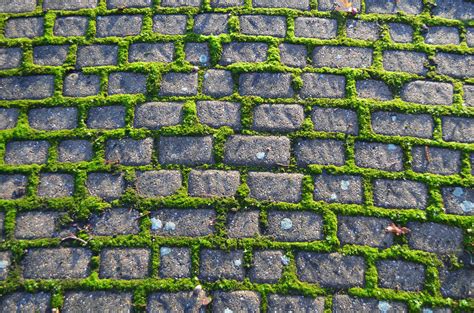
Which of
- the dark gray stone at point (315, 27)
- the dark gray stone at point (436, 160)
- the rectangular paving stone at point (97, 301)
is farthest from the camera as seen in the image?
the dark gray stone at point (315, 27)

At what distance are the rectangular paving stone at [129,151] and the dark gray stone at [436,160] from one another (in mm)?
1987

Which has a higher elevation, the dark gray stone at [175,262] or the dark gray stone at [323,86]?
the dark gray stone at [323,86]

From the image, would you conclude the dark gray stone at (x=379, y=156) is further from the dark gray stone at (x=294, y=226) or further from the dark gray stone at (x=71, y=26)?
the dark gray stone at (x=71, y=26)

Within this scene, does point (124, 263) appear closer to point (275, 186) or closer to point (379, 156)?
point (275, 186)

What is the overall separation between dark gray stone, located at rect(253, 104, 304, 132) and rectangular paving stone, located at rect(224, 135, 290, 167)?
9 cm

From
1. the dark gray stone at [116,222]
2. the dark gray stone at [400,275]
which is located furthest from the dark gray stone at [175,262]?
the dark gray stone at [400,275]

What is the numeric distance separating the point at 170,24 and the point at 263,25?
792mm

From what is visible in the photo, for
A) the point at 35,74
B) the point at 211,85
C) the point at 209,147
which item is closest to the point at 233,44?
the point at 211,85

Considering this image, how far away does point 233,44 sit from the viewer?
3846 millimetres

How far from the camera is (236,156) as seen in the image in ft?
11.3

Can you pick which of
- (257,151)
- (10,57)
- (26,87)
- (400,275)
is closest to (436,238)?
(400,275)

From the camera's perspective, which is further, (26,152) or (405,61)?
(405,61)

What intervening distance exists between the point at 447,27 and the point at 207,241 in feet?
8.86

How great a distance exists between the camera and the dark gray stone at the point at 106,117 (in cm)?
356
